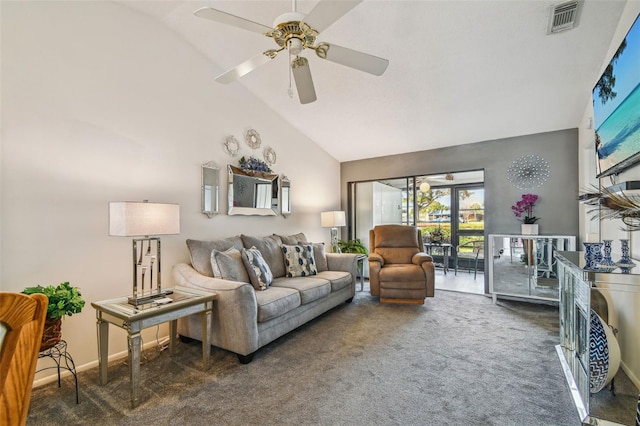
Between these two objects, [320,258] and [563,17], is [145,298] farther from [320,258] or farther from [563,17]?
[563,17]

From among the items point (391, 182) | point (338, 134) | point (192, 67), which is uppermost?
point (192, 67)

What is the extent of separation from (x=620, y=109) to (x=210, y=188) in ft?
11.3

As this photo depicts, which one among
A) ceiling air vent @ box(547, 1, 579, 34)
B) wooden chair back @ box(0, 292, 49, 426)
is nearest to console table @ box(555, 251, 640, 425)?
ceiling air vent @ box(547, 1, 579, 34)

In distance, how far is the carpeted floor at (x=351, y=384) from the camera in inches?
66.8

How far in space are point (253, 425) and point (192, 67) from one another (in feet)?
10.7

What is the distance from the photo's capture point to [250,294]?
2314mm

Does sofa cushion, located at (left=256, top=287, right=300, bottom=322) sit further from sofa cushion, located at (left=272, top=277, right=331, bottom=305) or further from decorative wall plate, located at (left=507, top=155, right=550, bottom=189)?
decorative wall plate, located at (left=507, top=155, right=550, bottom=189)

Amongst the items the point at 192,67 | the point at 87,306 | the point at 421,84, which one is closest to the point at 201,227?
the point at 87,306

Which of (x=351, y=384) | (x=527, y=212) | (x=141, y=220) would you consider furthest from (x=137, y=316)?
(x=527, y=212)

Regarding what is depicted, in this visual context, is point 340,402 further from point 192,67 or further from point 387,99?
point 192,67

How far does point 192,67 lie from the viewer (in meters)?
3.09

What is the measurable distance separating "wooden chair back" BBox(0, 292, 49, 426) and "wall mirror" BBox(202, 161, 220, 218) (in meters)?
2.53

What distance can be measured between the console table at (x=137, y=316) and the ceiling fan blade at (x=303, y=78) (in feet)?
5.72

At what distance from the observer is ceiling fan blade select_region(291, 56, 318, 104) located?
191 centimetres
